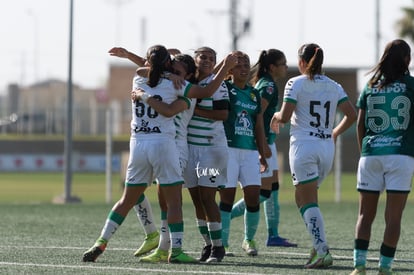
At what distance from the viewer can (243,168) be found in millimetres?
12375

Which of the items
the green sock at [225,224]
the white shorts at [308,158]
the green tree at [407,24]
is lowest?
the green sock at [225,224]

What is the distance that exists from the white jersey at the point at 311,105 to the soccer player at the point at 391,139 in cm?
129

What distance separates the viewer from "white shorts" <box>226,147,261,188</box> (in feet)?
40.4

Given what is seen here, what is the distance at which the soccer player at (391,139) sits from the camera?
9.74 metres

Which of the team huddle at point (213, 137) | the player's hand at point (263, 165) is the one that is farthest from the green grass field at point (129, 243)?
the player's hand at point (263, 165)

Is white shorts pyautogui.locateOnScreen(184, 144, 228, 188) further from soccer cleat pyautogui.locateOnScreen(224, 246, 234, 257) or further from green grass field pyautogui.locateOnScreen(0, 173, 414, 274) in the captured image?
soccer cleat pyautogui.locateOnScreen(224, 246, 234, 257)

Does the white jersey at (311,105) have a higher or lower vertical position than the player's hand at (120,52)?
lower

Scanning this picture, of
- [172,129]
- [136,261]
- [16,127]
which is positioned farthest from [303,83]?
[16,127]

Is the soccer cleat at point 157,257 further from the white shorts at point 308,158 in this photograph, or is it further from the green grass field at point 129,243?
the white shorts at point 308,158

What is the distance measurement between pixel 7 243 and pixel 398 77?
5.67 metres

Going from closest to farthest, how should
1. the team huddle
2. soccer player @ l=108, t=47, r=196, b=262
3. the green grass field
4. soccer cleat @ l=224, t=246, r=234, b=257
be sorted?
the team huddle, the green grass field, soccer player @ l=108, t=47, r=196, b=262, soccer cleat @ l=224, t=246, r=234, b=257

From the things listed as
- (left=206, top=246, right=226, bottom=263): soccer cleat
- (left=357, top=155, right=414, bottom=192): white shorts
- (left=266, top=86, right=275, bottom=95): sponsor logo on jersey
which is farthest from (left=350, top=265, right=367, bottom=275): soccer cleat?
(left=266, top=86, right=275, bottom=95): sponsor logo on jersey

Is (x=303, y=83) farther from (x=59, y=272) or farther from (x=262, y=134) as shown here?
(x=59, y=272)

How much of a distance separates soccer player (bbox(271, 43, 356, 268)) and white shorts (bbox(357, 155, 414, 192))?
1.27 metres
